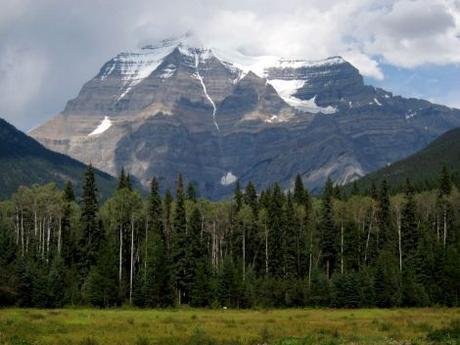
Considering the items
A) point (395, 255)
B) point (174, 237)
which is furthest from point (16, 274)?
point (395, 255)

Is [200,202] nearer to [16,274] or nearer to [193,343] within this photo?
[16,274]

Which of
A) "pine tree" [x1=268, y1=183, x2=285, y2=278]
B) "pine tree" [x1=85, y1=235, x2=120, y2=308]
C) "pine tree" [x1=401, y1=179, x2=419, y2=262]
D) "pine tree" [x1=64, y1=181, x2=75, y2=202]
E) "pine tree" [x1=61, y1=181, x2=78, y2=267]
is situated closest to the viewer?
"pine tree" [x1=85, y1=235, x2=120, y2=308]

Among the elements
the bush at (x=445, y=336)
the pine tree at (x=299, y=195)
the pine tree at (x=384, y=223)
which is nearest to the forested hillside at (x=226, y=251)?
the pine tree at (x=384, y=223)

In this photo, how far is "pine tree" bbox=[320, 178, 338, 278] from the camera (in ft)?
402

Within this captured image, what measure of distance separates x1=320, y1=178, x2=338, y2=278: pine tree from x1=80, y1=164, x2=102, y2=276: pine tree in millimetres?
40242

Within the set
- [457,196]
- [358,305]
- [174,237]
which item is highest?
[457,196]

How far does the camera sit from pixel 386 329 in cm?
5047

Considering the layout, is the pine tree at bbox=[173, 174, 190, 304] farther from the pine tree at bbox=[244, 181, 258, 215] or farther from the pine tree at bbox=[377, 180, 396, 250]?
the pine tree at bbox=[377, 180, 396, 250]

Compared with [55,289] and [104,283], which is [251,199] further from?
[55,289]

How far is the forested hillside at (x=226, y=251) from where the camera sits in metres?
99.8

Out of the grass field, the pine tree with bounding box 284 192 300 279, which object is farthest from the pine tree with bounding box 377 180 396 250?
the grass field

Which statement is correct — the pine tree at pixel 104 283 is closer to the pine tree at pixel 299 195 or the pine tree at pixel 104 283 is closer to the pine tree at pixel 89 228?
the pine tree at pixel 89 228

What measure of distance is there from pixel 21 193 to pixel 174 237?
3088 centimetres

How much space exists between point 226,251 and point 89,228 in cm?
2999
